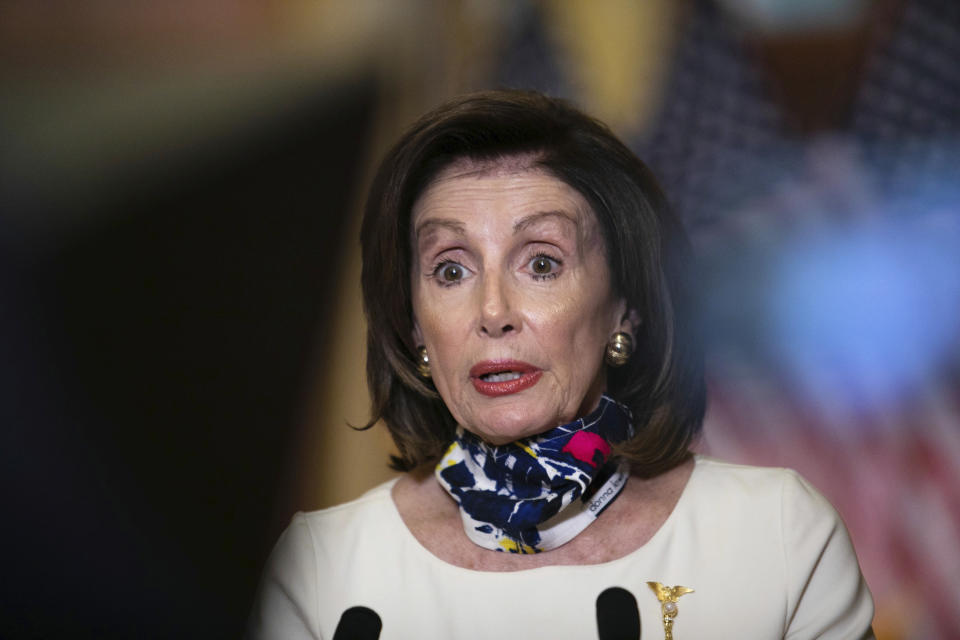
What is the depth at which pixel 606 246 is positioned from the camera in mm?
1494

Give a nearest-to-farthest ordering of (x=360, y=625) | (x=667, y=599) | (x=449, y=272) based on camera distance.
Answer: (x=360, y=625) → (x=667, y=599) → (x=449, y=272)

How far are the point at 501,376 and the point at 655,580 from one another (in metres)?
0.36

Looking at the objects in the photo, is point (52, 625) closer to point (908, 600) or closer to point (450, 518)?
point (450, 518)

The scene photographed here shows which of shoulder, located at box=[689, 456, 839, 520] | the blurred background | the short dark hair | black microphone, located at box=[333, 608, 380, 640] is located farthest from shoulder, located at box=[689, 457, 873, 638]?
the blurred background

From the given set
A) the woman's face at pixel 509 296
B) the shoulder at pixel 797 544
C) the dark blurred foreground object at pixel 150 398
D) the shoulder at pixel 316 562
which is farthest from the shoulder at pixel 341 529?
the dark blurred foreground object at pixel 150 398

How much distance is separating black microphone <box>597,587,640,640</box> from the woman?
9 cm

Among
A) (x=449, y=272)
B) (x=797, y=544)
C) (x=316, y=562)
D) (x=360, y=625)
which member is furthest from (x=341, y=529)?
(x=797, y=544)

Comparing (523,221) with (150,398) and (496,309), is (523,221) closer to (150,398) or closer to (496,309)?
(496,309)

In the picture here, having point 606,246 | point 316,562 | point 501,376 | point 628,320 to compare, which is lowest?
point 316,562

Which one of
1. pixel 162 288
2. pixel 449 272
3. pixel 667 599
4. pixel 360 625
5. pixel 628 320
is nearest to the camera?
pixel 162 288

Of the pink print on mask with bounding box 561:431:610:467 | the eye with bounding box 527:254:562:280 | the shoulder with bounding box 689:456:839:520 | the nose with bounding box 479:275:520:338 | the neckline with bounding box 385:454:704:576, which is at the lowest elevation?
the neckline with bounding box 385:454:704:576

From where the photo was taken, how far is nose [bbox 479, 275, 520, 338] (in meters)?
1.35

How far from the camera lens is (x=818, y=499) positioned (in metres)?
1.47

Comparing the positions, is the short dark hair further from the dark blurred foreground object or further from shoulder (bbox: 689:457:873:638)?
the dark blurred foreground object
